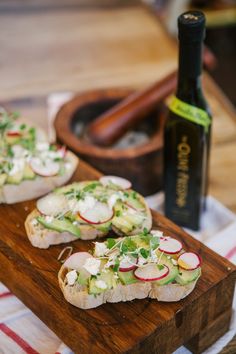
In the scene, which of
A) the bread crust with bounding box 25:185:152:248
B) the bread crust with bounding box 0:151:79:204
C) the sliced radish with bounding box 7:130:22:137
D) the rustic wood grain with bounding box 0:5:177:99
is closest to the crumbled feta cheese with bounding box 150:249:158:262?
Result: the bread crust with bounding box 25:185:152:248

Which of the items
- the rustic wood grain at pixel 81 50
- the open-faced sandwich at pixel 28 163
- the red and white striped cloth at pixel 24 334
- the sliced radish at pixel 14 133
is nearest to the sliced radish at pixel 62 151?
the open-faced sandwich at pixel 28 163

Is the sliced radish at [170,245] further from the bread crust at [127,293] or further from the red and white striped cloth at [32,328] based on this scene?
the red and white striped cloth at [32,328]

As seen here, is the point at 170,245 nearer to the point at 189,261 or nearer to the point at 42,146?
the point at 189,261

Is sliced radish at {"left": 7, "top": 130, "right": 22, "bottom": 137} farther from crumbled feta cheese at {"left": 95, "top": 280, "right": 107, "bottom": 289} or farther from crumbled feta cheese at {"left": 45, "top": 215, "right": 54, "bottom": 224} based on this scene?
crumbled feta cheese at {"left": 95, "top": 280, "right": 107, "bottom": 289}

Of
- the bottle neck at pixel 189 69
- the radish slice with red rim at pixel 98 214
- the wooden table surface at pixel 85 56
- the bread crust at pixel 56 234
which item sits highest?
the bottle neck at pixel 189 69

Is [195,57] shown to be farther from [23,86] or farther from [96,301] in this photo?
[23,86]

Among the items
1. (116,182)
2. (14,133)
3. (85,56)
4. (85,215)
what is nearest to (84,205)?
(85,215)
